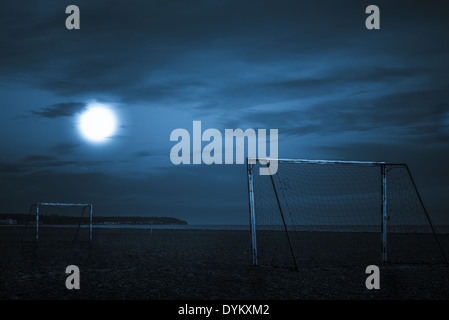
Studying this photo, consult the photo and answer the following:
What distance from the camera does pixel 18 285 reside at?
37.1 ft

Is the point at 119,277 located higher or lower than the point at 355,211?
lower

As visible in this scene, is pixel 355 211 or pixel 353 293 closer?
pixel 353 293

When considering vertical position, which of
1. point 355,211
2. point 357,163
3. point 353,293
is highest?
point 357,163

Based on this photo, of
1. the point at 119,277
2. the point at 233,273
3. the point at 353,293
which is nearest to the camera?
the point at 353,293

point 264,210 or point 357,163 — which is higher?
point 357,163
